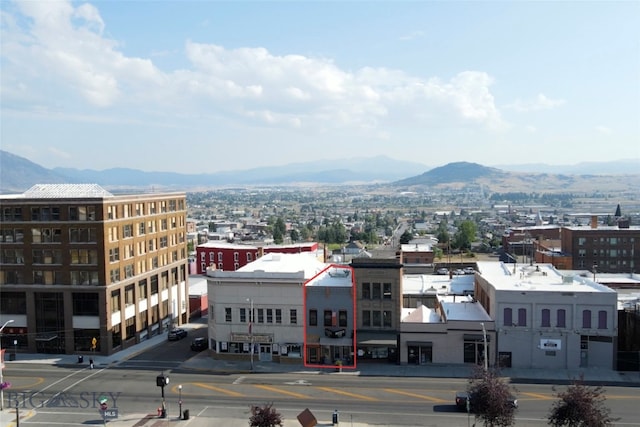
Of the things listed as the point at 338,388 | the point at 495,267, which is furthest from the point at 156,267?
the point at 495,267

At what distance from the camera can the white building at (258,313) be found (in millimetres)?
59562

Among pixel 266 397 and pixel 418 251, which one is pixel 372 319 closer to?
pixel 266 397

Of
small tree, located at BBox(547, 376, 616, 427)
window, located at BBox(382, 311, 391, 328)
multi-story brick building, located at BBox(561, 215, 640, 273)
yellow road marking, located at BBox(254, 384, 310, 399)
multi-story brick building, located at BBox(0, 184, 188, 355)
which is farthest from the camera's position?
multi-story brick building, located at BBox(561, 215, 640, 273)

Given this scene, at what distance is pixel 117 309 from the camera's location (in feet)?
215

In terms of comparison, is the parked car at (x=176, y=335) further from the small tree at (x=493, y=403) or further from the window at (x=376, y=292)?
the small tree at (x=493, y=403)

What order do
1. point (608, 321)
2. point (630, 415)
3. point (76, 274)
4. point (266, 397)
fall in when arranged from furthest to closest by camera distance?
point (76, 274), point (608, 321), point (266, 397), point (630, 415)

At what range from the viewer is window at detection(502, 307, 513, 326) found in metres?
56.8

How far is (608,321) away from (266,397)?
31.7 metres

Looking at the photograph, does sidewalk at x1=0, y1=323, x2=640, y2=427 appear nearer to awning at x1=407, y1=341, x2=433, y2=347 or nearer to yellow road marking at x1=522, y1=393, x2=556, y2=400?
awning at x1=407, y1=341, x2=433, y2=347

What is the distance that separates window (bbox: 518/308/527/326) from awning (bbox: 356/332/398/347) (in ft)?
38.0

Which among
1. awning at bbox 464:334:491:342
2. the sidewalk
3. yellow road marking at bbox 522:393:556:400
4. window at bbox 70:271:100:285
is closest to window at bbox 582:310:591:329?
the sidewalk

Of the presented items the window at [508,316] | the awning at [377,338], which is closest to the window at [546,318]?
the window at [508,316]

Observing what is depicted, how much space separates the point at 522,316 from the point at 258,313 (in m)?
25.3

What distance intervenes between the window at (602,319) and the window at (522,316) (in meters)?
6.48
